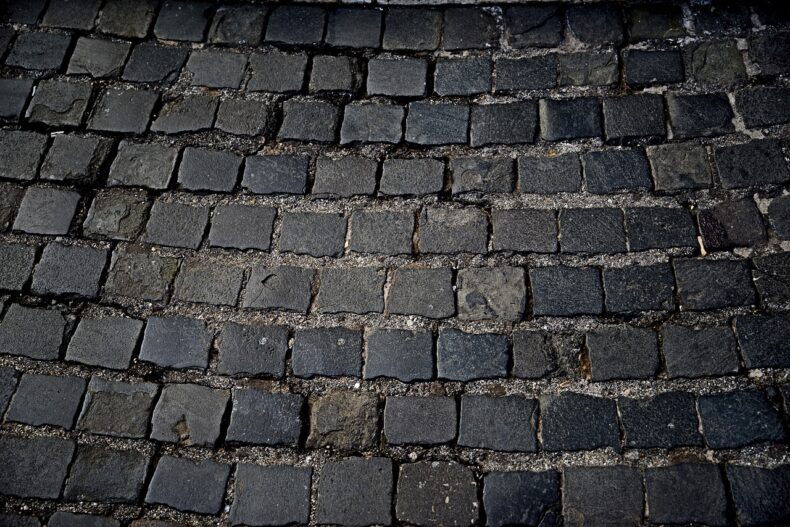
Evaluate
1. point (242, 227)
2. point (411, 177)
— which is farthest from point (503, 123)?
point (242, 227)

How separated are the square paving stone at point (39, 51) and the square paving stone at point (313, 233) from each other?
1.41m

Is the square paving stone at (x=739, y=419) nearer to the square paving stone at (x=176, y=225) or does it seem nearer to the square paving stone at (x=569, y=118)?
the square paving stone at (x=569, y=118)

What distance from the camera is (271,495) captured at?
2.50 m

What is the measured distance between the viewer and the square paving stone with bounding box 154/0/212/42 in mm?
3506

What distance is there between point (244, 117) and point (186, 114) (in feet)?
0.86

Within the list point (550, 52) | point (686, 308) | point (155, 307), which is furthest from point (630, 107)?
point (155, 307)

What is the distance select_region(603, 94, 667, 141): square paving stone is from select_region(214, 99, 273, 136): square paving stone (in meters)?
1.48

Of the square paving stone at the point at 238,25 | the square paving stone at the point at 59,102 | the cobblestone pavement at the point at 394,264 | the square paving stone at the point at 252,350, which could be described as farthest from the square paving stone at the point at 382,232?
the square paving stone at the point at 59,102

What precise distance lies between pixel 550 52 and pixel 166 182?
71.0 inches

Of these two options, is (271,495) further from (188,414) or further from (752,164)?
(752,164)

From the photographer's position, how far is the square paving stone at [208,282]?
2.88 meters

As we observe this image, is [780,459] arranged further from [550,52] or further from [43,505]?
[43,505]

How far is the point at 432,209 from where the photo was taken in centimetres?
304

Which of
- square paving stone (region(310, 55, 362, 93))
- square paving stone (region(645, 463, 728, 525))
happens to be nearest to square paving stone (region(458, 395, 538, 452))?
square paving stone (region(645, 463, 728, 525))
